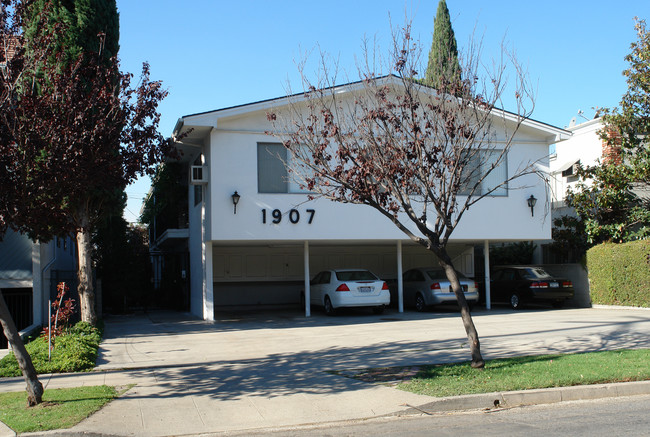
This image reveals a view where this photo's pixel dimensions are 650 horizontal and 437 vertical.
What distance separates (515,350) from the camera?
455 inches

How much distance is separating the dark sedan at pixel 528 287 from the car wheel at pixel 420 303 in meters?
3.32

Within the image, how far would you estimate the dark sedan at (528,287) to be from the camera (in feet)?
68.2

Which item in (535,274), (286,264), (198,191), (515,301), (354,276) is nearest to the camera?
(354,276)

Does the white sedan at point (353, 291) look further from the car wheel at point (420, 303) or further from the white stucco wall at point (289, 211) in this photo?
the car wheel at point (420, 303)

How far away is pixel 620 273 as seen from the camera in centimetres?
1975

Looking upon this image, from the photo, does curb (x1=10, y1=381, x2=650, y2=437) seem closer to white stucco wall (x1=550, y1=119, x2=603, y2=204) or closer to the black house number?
the black house number

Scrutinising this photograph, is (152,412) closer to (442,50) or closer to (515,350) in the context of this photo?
(515,350)

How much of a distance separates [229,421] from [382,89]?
5664 millimetres

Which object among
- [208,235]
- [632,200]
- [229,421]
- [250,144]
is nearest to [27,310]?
[208,235]

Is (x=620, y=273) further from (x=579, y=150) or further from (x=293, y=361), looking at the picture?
(x=293, y=361)

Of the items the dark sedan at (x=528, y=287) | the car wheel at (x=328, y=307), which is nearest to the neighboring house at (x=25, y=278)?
the car wheel at (x=328, y=307)

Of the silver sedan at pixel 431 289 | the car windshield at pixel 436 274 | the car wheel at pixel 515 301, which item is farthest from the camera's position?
the car wheel at pixel 515 301

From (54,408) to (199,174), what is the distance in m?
11.1

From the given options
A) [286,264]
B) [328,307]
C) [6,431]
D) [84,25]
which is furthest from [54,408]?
[286,264]
